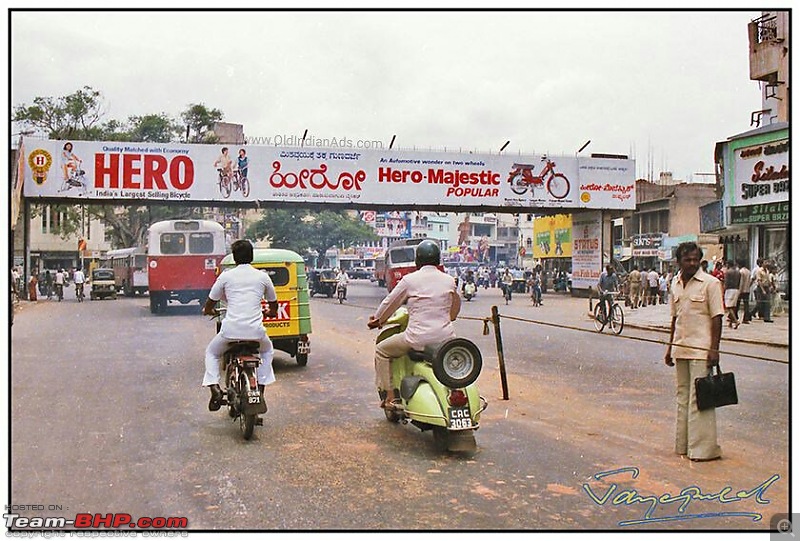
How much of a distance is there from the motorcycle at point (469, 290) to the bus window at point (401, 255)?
6.71 feet

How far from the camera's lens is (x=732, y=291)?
460 inches

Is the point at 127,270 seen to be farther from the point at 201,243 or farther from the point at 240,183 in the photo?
the point at 201,243

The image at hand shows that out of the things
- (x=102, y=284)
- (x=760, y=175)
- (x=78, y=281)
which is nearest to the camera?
(x=760, y=175)

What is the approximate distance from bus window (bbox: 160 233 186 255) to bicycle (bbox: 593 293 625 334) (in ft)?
23.2

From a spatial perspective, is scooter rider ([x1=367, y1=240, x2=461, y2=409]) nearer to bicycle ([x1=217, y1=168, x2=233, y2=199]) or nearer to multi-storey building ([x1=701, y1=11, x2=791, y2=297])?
multi-storey building ([x1=701, y1=11, x2=791, y2=297])

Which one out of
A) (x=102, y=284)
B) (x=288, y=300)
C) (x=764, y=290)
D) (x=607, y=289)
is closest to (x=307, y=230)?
(x=288, y=300)

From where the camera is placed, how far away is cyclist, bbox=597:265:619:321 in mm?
13055

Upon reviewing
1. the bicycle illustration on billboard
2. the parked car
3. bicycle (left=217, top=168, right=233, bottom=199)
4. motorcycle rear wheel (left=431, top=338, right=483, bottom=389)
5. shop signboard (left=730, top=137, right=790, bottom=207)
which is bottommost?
motorcycle rear wheel (left=431, top=338, right=483, bottom=389)

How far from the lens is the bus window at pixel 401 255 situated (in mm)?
18683

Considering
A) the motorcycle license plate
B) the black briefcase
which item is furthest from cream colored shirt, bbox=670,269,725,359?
the motorcycle license plate

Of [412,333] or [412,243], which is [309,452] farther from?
[412,243]

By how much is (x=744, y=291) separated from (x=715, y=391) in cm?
764

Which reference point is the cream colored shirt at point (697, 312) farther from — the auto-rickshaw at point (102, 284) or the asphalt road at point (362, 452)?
the auto-rickshaw at point (102, 284)
